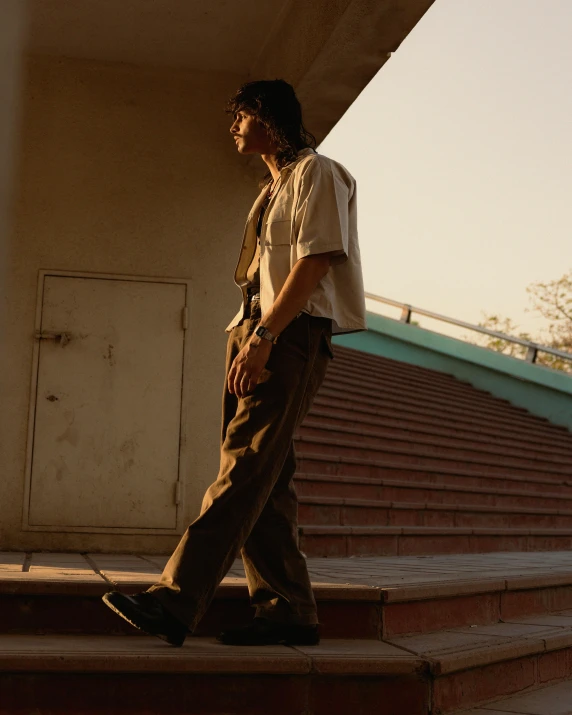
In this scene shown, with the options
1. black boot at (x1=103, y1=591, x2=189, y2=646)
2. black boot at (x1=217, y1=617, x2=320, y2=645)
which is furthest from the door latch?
black boot at (x1=103, y1=591, x2=189, y2=646)

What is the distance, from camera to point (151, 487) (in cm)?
520

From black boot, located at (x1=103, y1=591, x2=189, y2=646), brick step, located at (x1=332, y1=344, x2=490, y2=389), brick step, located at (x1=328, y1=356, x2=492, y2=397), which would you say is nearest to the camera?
black boot, located at (x1=103, y1=591, x2=189, y2=646)

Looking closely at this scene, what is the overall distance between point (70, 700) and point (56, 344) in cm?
297

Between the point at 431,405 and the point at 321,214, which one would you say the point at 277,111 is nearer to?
the point at 321,214

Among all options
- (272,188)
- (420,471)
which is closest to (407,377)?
(420,471)

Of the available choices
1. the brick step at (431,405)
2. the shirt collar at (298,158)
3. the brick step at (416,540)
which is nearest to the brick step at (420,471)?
the brick step at (416,540)

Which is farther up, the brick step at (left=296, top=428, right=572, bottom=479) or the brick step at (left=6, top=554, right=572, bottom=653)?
the brick step at (left=296, top=428, right=572, bottom=479)

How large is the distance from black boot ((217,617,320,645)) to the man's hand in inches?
30.6

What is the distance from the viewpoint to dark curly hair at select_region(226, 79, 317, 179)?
288cm

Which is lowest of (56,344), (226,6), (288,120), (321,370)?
(321,370)

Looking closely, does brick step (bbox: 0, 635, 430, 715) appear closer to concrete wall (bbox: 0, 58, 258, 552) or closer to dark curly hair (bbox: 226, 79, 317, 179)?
dark curly hair (bbox: 226, 79, 317, 179)

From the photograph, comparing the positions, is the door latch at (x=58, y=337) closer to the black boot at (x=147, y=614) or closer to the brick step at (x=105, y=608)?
the brick step at (x=105, y=608)

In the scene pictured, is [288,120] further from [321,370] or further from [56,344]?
[56,344]

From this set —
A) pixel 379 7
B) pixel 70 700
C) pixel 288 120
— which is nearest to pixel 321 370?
pixel 288 120
